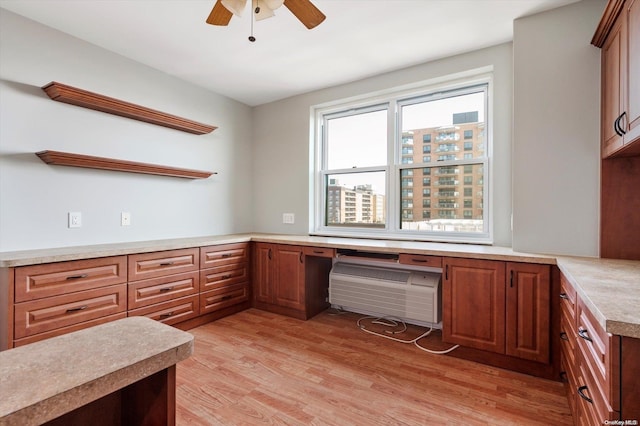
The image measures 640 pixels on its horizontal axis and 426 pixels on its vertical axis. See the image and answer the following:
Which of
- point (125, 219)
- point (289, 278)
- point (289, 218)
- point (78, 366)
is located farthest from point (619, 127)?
point (125, 219)

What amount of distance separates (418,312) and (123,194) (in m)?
3.03

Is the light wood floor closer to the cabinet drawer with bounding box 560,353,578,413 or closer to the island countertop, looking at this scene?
the cabinet drawer with bounding box 560,353,578,413

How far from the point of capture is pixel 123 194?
292 centimetres

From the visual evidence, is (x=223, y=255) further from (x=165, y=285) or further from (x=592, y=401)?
(x=592, y=401)

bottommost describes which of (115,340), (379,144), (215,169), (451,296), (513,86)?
(451,296)

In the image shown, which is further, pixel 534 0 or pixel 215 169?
pixel 215 169

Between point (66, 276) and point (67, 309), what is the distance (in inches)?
9.5

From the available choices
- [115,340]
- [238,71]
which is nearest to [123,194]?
[238,71]

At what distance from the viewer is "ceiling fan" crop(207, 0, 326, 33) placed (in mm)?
1653

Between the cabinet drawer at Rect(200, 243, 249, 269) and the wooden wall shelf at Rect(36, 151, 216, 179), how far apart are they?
858 millimetres

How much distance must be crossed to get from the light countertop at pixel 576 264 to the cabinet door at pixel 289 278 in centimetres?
12

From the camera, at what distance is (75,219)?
2586 mm

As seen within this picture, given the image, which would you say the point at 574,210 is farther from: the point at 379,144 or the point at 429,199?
the point at 379,144

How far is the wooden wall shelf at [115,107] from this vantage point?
7.76 ft
